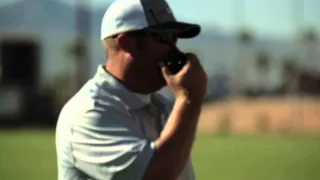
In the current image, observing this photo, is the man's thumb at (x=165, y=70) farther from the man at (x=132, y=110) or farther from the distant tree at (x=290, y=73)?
the distant tree at (x=290, y=73)

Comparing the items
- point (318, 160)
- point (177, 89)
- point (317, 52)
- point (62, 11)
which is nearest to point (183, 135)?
point (177, 89)

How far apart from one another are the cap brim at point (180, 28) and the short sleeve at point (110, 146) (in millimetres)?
291

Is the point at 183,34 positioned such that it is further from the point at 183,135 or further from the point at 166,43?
the point at 183,135

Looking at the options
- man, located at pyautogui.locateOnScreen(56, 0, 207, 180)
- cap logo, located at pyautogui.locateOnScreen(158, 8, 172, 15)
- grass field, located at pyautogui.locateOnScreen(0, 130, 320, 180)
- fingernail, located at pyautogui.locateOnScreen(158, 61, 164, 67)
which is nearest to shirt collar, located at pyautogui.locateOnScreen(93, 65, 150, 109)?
man, located at pyautogui.locateOnScreen(56, 0, 207, 180)

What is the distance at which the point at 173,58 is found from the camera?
3.17m

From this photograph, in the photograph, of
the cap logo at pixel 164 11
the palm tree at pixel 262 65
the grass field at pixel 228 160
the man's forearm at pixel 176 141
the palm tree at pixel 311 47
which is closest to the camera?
the man's forearm at pixel 176 141

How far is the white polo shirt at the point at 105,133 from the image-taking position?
3.06 metres

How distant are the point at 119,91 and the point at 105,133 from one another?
0.16 m

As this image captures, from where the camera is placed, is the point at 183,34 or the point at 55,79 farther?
the point at 55,79

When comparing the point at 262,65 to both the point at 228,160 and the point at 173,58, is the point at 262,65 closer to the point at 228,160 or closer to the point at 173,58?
the point at 228,160

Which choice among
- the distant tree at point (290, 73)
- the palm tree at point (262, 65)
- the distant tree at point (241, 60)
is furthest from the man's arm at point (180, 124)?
the palm tree at point (262, 65)

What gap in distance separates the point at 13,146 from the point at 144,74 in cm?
2543

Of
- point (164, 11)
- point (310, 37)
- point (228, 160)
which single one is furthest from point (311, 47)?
point (164, 11)

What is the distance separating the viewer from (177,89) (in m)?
3.13
